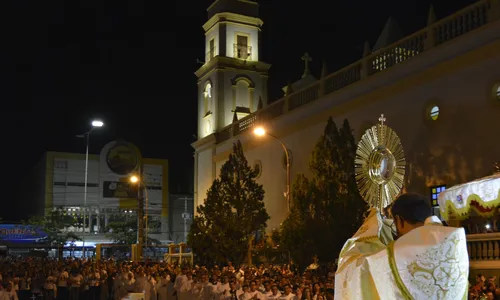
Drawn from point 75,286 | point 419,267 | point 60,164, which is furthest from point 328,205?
point 60,164

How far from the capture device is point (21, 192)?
Result: 74.9 m

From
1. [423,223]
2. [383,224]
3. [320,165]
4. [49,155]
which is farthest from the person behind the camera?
[49,155]

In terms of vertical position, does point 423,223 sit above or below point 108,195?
below

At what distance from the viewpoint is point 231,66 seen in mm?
39031

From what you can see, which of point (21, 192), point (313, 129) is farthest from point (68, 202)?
point (313, 129)

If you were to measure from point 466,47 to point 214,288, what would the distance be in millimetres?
10319

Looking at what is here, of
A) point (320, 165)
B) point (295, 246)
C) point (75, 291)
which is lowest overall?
point (75, 291)

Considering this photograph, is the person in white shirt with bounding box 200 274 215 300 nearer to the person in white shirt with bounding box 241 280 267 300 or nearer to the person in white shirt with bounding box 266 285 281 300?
the person in white shirt with bounding box 241 280 267 300

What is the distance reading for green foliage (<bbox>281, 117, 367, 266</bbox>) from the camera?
21062 mm

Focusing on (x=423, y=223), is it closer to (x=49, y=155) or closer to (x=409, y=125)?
(x=409, y=125)

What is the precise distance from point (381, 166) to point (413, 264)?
223cm

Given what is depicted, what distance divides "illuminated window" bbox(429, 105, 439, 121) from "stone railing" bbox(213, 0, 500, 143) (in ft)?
6.41

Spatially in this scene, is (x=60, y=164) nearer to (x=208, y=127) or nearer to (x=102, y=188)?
(x=102, y=188)

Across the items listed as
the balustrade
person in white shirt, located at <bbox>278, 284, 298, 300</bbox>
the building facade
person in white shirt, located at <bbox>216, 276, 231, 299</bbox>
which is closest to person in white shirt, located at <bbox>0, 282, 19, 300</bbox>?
person in white shirt, located at <bbox>216, 276, 231, 299</bbox>
